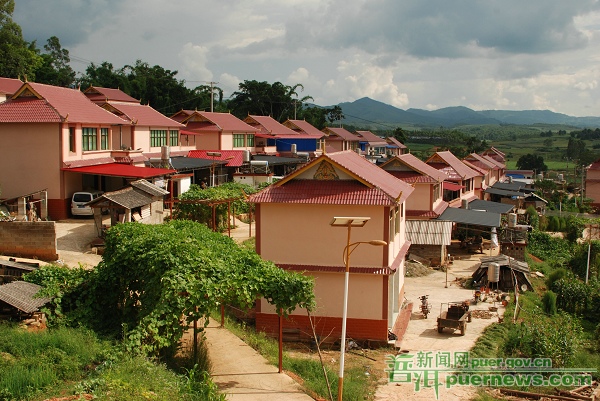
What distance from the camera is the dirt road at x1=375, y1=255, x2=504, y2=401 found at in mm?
14969

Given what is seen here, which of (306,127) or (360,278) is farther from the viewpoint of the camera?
(306,127)

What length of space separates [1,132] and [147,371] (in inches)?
789

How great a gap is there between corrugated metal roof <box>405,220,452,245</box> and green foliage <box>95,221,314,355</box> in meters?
16.1

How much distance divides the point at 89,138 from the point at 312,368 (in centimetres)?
1912

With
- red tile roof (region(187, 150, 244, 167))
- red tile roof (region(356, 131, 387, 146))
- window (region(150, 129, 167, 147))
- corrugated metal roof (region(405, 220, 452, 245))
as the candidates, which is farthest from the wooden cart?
red tile roof (region(356, 131, 387, 146))

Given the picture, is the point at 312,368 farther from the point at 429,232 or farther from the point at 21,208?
the point at 429,232

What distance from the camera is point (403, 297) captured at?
944 inches

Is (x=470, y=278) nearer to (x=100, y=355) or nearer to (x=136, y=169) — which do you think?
(x=136, y=169)

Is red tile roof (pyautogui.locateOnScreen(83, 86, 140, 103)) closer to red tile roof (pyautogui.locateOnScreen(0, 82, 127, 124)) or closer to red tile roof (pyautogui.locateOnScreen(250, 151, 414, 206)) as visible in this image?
red tile roof (pyautogui.locateOnScreen(0, 82, 127, 124))

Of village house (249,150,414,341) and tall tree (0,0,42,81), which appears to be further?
tall tree (0,0,42,81)

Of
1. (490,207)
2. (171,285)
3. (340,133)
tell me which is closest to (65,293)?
(171,285)

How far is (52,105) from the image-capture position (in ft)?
90.1

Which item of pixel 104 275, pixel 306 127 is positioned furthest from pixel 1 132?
pixel 306 127

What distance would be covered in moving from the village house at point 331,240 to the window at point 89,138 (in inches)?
537
